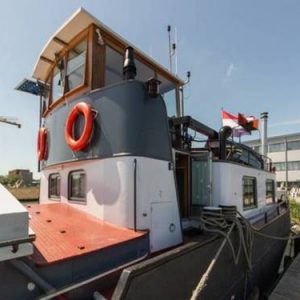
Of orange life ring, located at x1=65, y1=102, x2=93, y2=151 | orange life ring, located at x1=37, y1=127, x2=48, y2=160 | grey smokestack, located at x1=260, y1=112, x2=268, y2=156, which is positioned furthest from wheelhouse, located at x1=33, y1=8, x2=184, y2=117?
grey smokestack, located at x1=260, y1=112, x2=268, y2=156

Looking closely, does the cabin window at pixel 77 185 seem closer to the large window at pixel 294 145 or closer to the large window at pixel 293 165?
the large window at pixel 293 165

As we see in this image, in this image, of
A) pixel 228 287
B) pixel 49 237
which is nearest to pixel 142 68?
pixel 49 237

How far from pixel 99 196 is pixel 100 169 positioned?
0.39m

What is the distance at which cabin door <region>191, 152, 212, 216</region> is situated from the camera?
4716mm

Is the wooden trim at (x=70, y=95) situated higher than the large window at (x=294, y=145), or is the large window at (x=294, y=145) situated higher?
the large window at (x=294, y=145)

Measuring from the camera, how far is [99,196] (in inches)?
147

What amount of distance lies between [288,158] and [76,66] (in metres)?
41.2

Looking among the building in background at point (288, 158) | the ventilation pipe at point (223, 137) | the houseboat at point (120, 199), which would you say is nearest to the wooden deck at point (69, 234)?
the houseboat at point (120, 199)

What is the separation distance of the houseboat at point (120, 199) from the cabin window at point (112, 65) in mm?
19

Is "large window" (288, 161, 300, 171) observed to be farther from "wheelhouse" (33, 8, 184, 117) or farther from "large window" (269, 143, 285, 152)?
"wheelhouse" (33, 8, 184, 117)

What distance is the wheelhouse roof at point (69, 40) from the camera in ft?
13.4

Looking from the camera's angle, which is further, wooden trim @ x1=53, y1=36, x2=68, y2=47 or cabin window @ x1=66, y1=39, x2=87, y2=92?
wooden trim @ x1=53, y1=36, x2=68, y2=47

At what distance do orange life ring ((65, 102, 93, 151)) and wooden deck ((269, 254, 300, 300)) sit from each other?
165 inches

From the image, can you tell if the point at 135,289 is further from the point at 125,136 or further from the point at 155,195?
the point at 125,136
